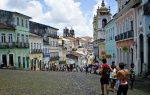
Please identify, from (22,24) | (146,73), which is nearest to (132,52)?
(146,73)

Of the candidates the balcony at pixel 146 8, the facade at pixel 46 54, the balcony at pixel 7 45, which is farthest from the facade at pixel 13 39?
the balcony at pixel 146 8

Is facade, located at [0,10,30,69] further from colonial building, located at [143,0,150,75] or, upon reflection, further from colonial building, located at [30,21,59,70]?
colonial building, located at [143,0,150,75]

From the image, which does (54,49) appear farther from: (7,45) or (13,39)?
(7,45)

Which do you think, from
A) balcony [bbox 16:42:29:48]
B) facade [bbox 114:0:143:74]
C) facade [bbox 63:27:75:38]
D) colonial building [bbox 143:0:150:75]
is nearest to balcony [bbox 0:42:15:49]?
balcony [bbox 16:42:29:48]

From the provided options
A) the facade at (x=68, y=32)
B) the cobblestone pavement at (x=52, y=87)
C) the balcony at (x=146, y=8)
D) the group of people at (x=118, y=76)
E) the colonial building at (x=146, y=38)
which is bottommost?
the cobblestone pavement at (x=52, y=87)

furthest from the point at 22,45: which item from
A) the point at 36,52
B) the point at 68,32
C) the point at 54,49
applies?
the point at 68,32

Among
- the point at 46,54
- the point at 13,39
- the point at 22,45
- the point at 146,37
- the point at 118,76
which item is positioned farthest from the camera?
the point at 46,54

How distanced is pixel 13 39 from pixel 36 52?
11.4 meters

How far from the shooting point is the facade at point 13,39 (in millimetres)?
44938

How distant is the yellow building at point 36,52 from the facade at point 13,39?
3.89m

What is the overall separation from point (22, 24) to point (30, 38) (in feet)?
16.0

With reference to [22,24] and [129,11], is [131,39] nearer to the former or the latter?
[129,11]

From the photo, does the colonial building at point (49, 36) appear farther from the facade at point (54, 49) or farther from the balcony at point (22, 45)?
the balcony at point (22, 45)

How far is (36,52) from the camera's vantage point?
5806cm
